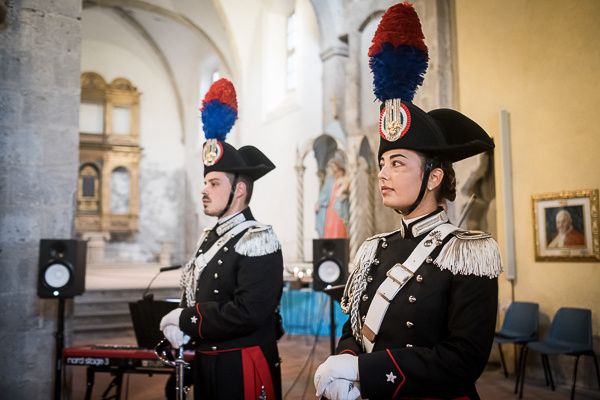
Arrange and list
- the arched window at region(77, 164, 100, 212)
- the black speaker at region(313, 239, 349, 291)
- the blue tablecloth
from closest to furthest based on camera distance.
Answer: the black speaker at region(313, 239, 349, 291) < the blue tablecloth < the arched window at region(77, 164, 100, 212)

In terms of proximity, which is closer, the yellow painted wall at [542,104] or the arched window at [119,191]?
the yellow painted wall at [542,104]

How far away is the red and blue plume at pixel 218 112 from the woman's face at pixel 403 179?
137 centimetres

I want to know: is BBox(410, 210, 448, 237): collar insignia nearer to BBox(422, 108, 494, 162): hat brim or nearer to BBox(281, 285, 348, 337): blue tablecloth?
BBox(422, 108, 494, 162): hat brim

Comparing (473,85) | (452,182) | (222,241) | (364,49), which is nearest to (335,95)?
(364,49)

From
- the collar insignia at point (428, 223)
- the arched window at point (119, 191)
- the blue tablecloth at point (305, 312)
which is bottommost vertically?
the blue tablecloth at point (305, 312)

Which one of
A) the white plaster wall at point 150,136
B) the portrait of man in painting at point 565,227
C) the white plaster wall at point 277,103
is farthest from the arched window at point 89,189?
the portrait of man in painting at point 565,227

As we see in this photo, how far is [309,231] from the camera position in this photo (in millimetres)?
10898

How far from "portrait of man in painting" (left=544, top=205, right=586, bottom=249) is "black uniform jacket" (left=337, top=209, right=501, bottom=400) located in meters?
4.37

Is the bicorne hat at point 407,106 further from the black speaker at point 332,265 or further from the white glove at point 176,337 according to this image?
the black speaker at point 332,265

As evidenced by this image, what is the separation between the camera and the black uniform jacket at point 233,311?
7.92 ft

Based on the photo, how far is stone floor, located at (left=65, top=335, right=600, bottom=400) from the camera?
497 cm

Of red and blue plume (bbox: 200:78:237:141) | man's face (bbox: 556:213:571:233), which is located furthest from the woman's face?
man's face (bbox: 556:213:571:233)

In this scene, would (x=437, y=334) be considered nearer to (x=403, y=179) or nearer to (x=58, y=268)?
(x=403, y=179)

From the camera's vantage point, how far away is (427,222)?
5.56ft
